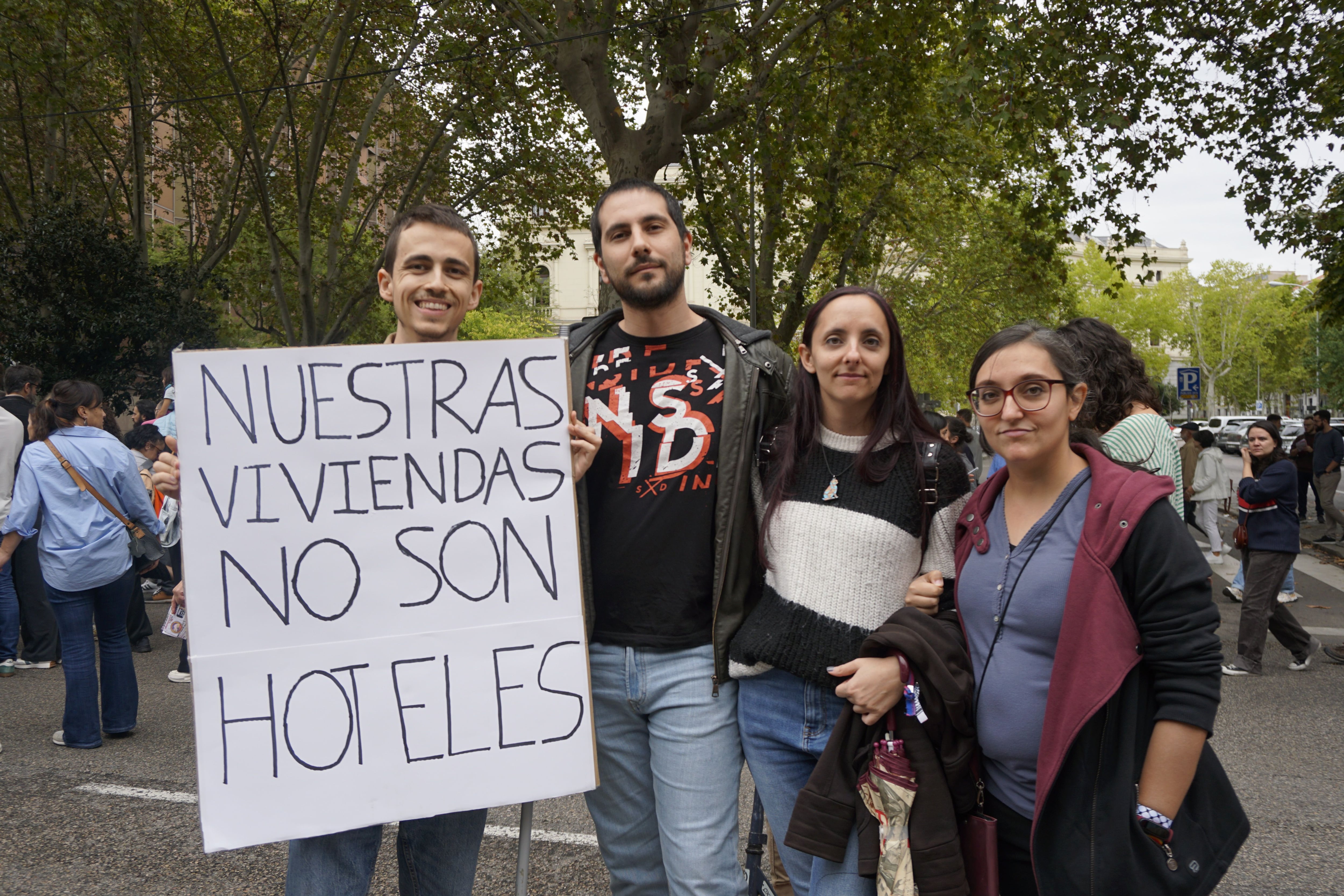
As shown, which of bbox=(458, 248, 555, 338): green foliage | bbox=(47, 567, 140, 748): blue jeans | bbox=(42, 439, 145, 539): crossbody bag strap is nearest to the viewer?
bbox=(47, 567, 140, 748): blue jeans

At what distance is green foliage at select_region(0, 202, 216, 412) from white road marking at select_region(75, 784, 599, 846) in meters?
10.8

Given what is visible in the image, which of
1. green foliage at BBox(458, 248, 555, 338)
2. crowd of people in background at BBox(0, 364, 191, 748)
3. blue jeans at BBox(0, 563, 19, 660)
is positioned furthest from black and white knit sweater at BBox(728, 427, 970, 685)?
green foliage at BBox(458, 248, 555, 338)

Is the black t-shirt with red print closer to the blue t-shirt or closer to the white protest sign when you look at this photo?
the white protest sign

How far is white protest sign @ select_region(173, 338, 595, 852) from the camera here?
1.93 m

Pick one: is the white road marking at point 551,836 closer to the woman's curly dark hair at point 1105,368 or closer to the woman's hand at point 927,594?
the woman's hand at point 927,594

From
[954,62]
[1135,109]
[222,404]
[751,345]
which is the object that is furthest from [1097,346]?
[1135,109]

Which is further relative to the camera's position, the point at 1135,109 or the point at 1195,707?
the point at 1135,109

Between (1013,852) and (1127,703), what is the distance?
40cm

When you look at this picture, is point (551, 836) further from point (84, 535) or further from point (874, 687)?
point (84, 535)

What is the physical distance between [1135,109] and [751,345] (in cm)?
988

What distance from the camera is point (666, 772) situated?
7.22ft

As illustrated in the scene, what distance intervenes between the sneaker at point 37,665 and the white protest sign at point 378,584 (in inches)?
241

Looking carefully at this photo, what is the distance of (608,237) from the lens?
92.3 inches

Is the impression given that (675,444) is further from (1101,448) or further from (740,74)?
(740,74)
